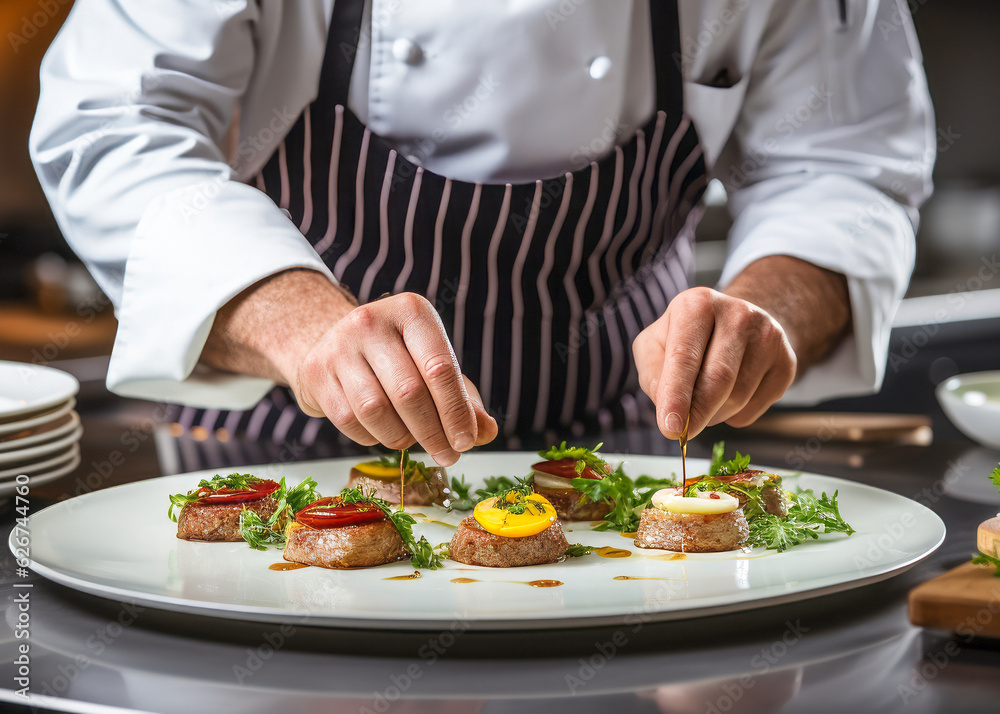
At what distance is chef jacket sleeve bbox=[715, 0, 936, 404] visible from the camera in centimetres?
198

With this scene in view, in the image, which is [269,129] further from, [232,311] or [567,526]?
[567,526]

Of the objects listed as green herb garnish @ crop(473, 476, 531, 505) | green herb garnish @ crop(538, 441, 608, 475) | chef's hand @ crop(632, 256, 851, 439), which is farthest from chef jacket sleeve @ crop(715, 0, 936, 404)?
green herb garnish @ crop(473, 476, 531, 505)

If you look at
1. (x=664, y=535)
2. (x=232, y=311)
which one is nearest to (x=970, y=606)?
(x=664, y=535)

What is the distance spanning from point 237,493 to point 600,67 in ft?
3.69

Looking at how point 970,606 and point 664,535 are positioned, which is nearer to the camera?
point 970,606

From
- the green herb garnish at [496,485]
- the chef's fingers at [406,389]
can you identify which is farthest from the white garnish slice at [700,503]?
the chef's fingers at [406,389]

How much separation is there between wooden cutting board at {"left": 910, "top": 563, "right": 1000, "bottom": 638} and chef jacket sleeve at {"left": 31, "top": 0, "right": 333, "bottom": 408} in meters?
1.02

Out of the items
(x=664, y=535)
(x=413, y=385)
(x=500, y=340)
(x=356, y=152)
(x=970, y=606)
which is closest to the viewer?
(x=970, y=606)

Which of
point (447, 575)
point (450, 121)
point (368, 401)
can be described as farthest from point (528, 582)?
point (450, 121)

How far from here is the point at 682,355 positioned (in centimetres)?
139

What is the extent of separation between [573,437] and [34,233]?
2.98m

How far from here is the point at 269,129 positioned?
1981 millimetres

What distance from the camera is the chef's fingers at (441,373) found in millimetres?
1231

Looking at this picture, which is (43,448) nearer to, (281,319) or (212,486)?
(212,486)
